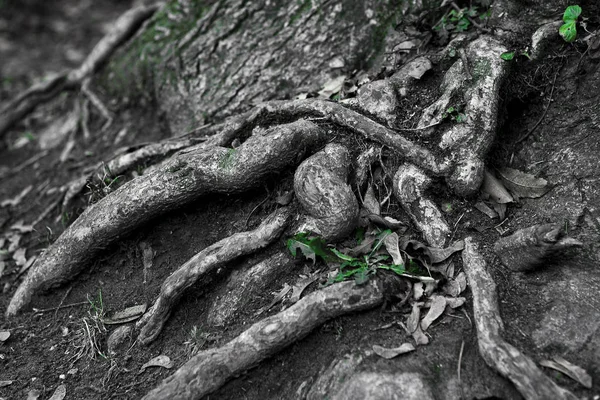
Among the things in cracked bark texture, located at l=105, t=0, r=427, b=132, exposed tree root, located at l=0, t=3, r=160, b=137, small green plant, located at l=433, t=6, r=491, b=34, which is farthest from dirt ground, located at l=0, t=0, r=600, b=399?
exposed tree root, located at l=0, t=3, r=160, b=137

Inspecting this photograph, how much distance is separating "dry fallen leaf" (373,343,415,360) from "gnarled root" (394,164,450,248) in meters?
0.79

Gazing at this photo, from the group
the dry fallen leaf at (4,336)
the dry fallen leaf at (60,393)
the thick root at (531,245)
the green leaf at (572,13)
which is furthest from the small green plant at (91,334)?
the green leaf at (572,13)

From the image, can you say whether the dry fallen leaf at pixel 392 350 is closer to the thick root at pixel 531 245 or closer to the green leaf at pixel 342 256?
the green leaf at pixel 342 256

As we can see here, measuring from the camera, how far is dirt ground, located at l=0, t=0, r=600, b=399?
317cm

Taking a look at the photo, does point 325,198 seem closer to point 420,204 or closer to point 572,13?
point 420,204

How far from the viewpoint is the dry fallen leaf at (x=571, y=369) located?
114 inches

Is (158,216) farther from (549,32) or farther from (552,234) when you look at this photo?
(549,32)

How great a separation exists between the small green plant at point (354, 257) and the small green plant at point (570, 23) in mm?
1894

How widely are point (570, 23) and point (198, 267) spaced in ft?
10.4

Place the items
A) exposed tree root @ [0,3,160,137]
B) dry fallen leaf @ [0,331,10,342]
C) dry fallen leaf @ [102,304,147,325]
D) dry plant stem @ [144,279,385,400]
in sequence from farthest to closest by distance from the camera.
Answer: exposed tree root @ [0,3,160,137] < dry fallen leaf @ [0,331,10,342] < dry fallen leaf @ [102,304,147,325] < dry plant stem @ [144,279,385,400]

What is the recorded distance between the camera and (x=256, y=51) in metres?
5.37

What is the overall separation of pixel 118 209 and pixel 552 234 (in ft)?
10.4

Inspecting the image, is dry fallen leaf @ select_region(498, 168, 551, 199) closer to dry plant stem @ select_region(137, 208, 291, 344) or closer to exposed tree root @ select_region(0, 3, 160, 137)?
dry plant stem @ select_region(137, 208, 291, 344)

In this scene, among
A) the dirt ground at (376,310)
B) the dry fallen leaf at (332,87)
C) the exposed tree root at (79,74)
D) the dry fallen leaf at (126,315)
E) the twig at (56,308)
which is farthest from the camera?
the exposed tree root at (79,74)
